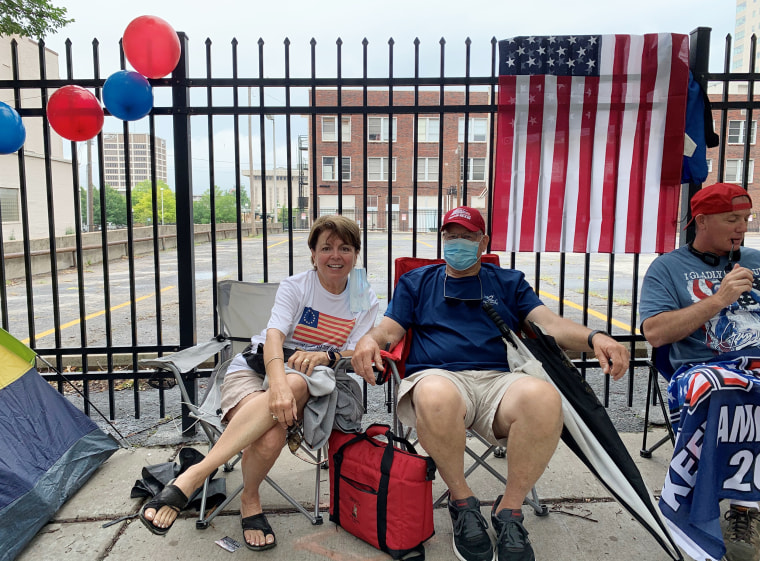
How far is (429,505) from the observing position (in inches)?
86.7

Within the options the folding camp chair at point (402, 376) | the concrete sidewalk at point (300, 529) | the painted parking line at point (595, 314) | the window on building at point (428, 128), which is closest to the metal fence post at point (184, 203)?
the concrete sidewalk at point (300, 529)

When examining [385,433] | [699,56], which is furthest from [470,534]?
[699,56]

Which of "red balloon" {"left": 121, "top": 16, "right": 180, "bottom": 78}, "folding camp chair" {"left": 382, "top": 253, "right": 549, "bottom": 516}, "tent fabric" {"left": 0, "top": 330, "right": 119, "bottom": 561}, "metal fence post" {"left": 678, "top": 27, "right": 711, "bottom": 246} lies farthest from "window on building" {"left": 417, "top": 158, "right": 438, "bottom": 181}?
"tent fabric" {"left": 0, "top": 330, "right": 119, "bottom": 561}

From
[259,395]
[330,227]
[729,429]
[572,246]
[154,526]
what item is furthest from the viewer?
[572,246]

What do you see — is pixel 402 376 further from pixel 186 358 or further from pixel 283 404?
pixel 186 358

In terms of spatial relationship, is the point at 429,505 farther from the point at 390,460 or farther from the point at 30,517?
the point at 30,517

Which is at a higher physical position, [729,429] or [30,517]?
[729,429]

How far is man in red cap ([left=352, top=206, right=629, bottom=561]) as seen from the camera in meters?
2.17

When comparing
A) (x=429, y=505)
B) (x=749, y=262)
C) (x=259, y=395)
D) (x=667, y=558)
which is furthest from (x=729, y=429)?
(x=259, y=395)

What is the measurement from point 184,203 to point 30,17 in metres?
4.82

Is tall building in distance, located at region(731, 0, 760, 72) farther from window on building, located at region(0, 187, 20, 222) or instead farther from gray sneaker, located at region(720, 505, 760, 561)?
gray sneaker, located at region(720, 505, 760, 561)

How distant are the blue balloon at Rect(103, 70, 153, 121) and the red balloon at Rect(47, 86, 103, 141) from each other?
3.7 inches

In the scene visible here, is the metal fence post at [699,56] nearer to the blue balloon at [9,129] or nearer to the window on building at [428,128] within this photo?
the blue balloon at [9,129]

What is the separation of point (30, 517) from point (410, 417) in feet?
5.57
